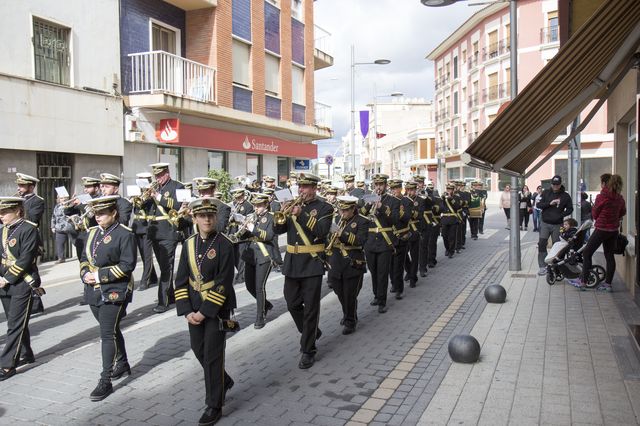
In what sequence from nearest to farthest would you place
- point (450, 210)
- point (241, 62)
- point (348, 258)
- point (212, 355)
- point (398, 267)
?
point (212, 355) → point (348, 258) → point (398, 267) → point (450, 210) → point (241, 62)

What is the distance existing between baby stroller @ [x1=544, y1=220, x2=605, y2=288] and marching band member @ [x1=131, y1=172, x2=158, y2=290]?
23.1 ft

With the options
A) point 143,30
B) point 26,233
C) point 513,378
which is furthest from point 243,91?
point 513,378

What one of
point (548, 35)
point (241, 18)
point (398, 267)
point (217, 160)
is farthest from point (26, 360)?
point (548, 35)

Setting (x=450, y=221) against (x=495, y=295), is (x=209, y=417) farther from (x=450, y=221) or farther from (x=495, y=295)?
(x=450, y=221)

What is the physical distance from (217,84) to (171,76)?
87.7 inches

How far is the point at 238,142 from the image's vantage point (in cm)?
2156

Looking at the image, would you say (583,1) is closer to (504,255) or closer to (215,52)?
(504,255)

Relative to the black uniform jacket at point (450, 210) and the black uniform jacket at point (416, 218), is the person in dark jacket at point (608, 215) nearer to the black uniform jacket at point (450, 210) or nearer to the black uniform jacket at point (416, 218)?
the black uniform jacket at point (416, 218)

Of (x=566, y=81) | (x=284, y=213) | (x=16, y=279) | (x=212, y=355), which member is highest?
(x=566, y=81)

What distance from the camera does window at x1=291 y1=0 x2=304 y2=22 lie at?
26041mm

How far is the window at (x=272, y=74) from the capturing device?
930 inches

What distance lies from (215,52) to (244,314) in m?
13.1

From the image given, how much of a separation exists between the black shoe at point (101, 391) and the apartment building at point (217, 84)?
38.9 ft

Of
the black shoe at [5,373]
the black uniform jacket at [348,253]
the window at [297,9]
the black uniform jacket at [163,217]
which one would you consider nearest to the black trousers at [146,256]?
the black uniform jacket at [163,217]
